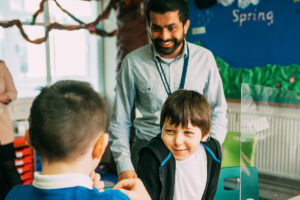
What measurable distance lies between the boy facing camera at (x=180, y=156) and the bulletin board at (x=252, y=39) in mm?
2350

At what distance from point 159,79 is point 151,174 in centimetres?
62

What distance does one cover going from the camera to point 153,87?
1673 mm

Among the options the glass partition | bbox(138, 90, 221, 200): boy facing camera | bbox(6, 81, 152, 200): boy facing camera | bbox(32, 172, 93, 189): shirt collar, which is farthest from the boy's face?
bbox(32, 172, 93, 189): shirt collar

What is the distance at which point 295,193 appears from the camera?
141 centimetres

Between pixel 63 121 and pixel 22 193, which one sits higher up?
pixel 63 121

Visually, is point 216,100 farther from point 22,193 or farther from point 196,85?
point 22,193

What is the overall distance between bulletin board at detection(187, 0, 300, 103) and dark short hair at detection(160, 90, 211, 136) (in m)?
2.35

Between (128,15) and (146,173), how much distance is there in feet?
10.4

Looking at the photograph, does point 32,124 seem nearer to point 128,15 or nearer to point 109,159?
point 128,15

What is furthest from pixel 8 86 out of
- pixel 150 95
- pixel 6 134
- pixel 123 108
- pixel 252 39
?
pixel 252 39

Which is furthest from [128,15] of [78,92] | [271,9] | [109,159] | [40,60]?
[78,92]

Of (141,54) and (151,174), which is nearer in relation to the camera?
(151,174)

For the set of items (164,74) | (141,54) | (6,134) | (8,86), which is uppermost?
(141,54)

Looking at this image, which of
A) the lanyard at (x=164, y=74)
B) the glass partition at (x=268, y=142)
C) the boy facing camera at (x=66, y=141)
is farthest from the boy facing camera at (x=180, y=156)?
the boy facing camera at (x=66, y=141)
